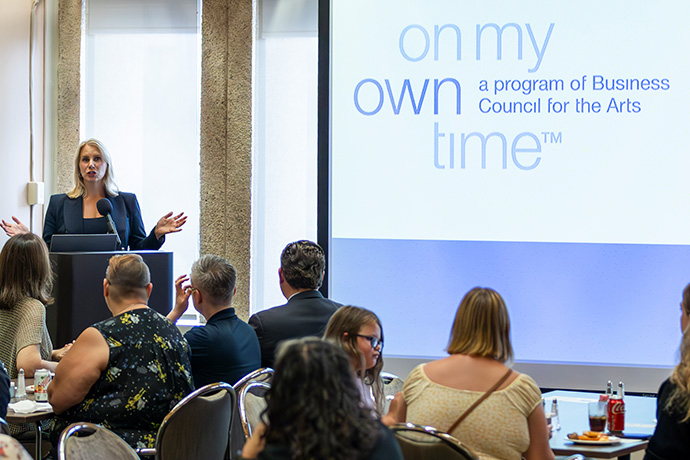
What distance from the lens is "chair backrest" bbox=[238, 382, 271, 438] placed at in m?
3.19

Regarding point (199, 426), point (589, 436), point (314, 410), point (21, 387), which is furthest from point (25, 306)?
point (314, 410)

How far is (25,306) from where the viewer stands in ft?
13.0

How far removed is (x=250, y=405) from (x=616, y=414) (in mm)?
1458

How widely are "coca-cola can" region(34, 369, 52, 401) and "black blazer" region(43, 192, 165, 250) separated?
1.46 m

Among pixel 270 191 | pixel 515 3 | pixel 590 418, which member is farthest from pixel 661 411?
pixel 270 191

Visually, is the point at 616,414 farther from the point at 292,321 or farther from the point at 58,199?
the point at 58,199

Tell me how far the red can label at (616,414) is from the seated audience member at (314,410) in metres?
1.97

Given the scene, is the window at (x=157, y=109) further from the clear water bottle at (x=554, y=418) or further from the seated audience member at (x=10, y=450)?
the seated audience member at (x=10, y=450)

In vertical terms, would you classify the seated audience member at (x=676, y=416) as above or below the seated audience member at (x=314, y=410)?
below

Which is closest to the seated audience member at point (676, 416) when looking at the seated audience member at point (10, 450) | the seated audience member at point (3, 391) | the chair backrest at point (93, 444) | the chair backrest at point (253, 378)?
the chair backrest at point (253, 378)

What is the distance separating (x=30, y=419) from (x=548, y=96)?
3.47m

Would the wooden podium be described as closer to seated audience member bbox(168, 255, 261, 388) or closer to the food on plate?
seated audience member bbox(168, 255, 261, 388)

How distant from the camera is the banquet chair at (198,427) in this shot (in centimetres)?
291

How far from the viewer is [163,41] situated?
6.13 m
